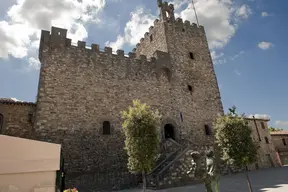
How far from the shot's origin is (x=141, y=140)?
9484mm

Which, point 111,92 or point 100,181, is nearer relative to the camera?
point 100,181

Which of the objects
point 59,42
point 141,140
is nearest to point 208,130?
point 141,140

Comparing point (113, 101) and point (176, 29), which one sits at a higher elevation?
point (176, 29)

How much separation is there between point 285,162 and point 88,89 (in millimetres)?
29958

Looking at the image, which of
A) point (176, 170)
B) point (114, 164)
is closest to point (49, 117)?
point (114, 164)

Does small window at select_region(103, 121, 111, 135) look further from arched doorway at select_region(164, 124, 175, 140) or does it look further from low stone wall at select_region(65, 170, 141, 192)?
arched doorway at select_region(164, 124, 175, 140)

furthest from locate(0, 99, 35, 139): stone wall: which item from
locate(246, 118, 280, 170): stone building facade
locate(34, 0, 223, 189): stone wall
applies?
locate(246, 118, 280, 170): stone building facade

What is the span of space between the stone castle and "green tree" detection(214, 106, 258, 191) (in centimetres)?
249

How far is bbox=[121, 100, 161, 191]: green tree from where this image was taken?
935 cm

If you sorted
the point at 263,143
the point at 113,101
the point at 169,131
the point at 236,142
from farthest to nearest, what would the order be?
the point at 263,143
the point at 169,131
the point at 113,101
the point at 236,142

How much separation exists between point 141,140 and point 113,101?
536 centimetres

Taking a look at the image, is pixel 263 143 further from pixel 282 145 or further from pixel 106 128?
pixel 106 128

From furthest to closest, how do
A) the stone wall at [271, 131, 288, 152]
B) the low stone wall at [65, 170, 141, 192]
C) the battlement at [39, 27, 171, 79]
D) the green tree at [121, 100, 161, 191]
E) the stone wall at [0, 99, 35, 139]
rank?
1. the stone wall at [271, 131, 288, 152]
2. the battlement at [39, 27, 171, 79]
3. the stone wall at [0, 99, 35, 139]
4. the low stone wall at [65, 170, 141, 192]
5. the green tree at [121, 100, 161, 191]

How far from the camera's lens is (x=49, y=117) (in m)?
11.8
